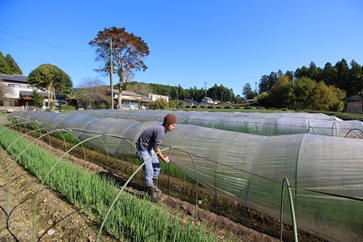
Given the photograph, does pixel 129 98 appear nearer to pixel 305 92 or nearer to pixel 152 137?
pixel 305 92

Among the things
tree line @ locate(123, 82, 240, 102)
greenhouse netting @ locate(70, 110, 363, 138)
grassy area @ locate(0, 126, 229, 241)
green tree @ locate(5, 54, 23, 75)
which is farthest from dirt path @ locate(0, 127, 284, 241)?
tree line @ locate(123, 82, 240, 102)

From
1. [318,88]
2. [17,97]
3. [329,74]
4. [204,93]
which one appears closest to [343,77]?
[329,74]

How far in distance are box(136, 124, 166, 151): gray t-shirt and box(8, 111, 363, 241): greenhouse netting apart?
52cm

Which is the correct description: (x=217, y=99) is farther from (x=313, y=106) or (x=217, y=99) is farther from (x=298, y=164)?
(x=298, y=164)

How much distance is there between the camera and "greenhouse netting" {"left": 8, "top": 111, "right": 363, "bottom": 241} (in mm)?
2430

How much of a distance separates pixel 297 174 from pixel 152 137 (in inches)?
99.7

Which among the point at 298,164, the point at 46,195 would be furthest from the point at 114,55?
the point at 298,164

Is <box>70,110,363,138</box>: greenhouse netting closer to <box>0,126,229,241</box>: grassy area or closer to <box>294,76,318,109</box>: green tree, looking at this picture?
<box>0,126,229,241</box>: grassy area

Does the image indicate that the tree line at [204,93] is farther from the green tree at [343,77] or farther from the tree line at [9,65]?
the tree line at [9,65]

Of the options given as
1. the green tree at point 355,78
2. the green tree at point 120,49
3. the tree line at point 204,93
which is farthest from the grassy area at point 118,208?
the tree line at point 204,93

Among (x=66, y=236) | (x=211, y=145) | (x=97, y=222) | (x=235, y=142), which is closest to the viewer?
(x=66, y=236)

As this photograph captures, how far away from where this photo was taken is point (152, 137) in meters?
3.44

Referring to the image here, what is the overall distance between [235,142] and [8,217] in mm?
4392

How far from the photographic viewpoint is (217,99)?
291 feet
